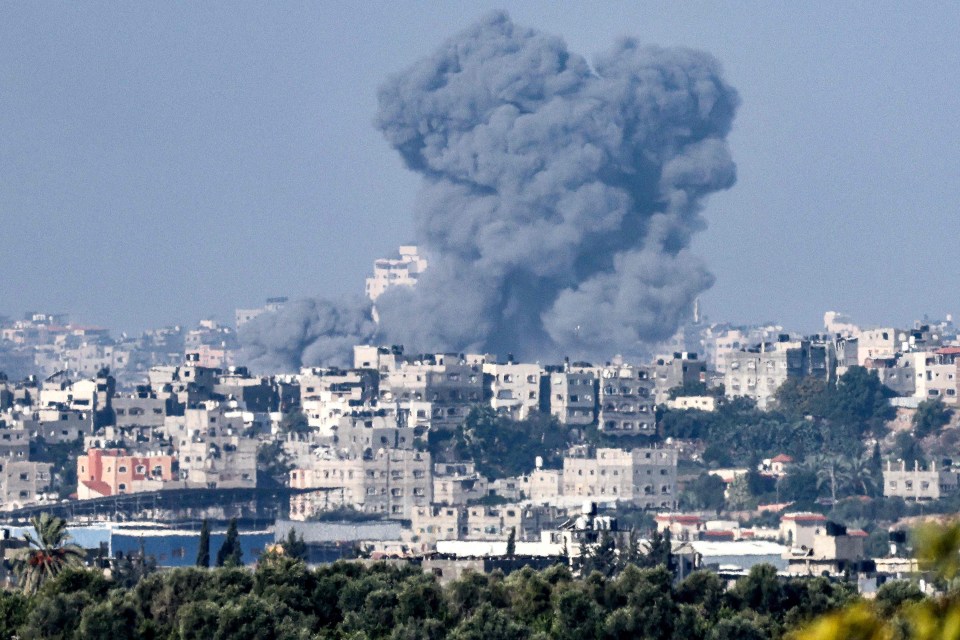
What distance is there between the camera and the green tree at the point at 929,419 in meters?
105

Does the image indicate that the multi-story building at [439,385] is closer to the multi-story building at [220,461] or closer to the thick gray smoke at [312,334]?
the multi-story building at [220,461]

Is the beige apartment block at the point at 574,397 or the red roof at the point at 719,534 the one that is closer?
the red roof at the point at 719,534

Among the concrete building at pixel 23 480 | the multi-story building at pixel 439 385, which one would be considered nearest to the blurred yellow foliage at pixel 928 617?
the concrete building at pixel 23 480

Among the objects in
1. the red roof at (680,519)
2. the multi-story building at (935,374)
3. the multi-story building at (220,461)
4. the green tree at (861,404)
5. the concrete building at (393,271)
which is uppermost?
the concrete building at (393,271)

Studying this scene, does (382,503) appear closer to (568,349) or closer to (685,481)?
(685,481)

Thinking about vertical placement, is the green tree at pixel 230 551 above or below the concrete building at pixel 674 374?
below

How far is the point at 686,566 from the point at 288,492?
3436 cm

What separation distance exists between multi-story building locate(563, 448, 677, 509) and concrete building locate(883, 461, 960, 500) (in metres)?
7.26

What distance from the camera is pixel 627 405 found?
364 ft

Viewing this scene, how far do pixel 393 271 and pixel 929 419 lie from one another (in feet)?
264

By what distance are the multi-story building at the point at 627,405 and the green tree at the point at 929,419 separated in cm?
1013

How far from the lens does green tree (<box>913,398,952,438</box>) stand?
105000mm

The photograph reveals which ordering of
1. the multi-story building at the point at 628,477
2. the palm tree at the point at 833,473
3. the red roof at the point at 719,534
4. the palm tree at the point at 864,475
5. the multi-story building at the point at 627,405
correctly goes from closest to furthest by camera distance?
1. the red roof at the point at 719,534
2. the palm tree at the point at 833,473
3. the palm tree at the point at 864,475
4. the multi-story building at the point at 628,477
5. the multi-story building at the point at 627,405

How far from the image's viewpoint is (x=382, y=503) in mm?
96875
